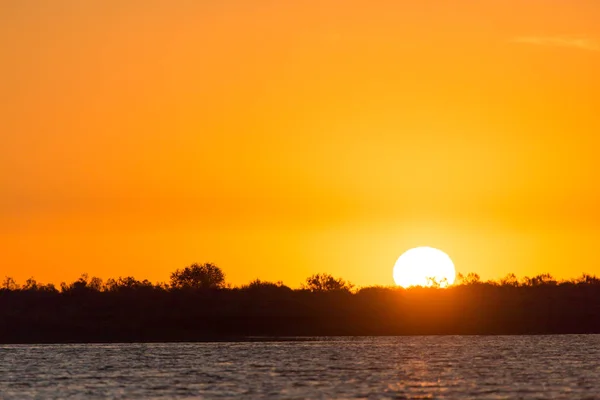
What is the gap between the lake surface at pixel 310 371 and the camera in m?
93.3

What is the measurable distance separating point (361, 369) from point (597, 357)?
30.5 meters

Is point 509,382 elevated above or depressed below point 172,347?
below

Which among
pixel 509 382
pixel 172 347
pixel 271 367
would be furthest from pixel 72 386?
pixel 172 347

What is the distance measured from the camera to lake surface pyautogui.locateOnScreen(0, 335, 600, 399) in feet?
306

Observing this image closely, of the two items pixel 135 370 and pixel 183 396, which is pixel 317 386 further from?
pixel 135 370

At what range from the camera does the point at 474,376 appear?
108 m

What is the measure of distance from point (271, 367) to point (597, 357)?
36852 millimetres

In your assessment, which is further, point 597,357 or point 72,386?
point 597,357

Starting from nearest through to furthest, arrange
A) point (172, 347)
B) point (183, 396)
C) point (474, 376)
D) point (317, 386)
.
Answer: point (183, 396), point (317, 386), point (474, 376), point (172, 347)

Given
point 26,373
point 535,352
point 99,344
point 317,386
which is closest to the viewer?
point 317,386

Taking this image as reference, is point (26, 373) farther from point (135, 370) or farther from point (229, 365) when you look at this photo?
point (229, 365)

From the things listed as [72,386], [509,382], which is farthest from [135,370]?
[509,382]

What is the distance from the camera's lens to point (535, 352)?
14800 cm

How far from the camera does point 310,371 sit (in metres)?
116
